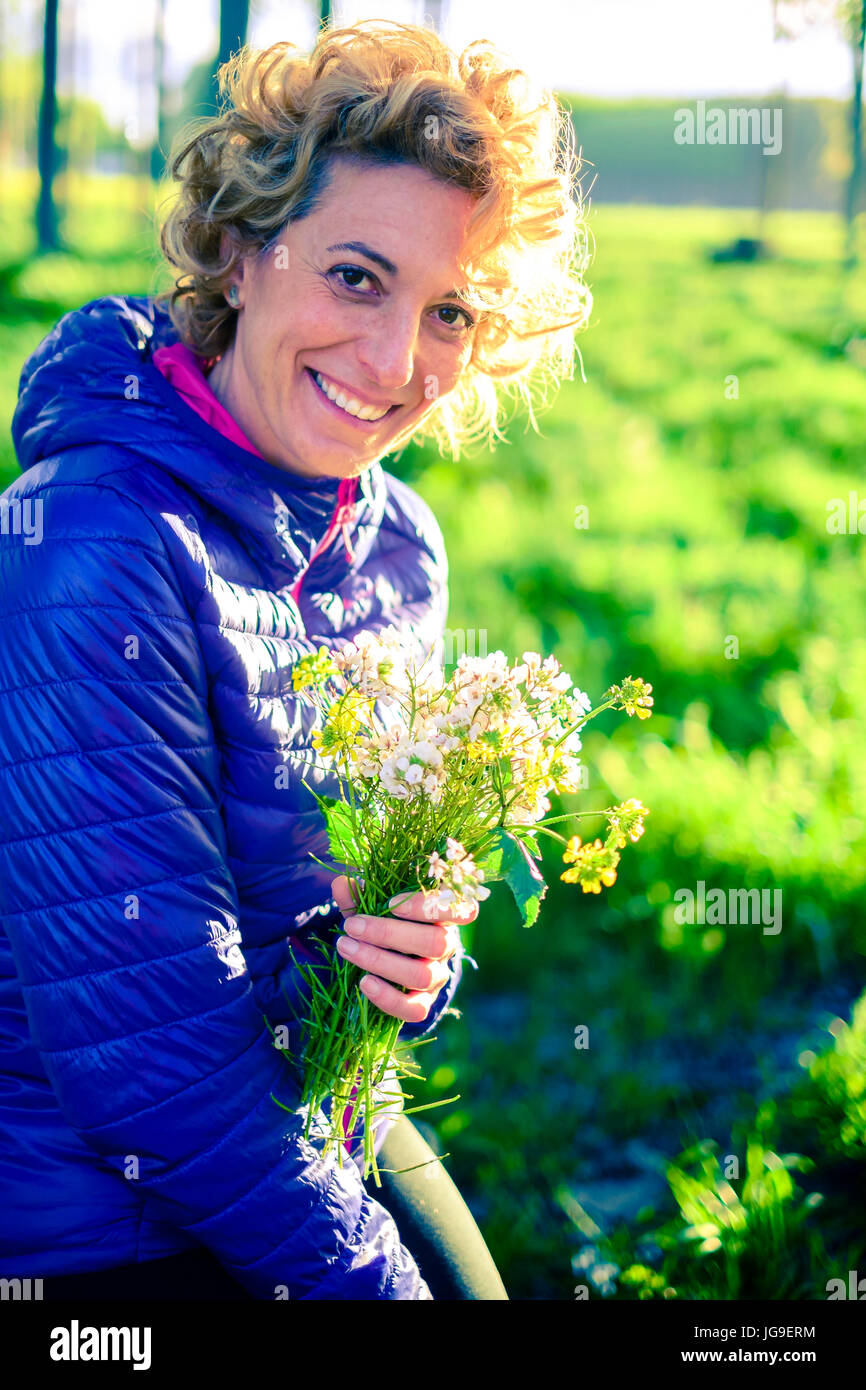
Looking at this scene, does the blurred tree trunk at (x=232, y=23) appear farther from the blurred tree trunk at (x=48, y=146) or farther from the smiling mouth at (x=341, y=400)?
the blurred tree trunk at (x=48, y=146)

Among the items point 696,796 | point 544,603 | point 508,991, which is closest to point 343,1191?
point 508,991

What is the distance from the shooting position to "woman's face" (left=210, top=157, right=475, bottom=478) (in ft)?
5.74

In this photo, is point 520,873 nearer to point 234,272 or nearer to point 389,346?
point 389,346

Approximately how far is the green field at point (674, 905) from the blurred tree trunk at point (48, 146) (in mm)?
5093

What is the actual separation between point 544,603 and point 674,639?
2.82 ft

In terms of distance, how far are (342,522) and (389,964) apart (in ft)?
2.75

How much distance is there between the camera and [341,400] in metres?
1.83

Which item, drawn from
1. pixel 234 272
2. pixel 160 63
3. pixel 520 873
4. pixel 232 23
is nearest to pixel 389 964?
pixel 520 873

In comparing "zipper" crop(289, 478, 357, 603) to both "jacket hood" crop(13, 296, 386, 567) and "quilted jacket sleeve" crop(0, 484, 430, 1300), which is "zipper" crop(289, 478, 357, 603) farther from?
"quilted jacket sleeve" crop(0, 484, 430, 1300)

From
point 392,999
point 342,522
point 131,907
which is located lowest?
point 392,999

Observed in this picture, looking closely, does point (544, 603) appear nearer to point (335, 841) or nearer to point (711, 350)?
point (335, 841)

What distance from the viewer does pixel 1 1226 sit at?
156 centimetres

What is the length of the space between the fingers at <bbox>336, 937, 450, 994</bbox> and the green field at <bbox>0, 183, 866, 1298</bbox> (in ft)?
4.46

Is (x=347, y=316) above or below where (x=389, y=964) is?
above
